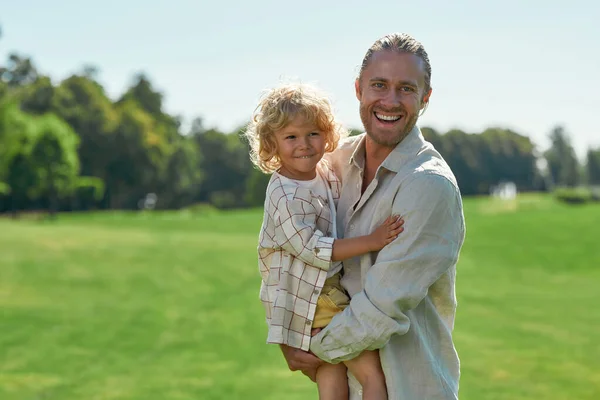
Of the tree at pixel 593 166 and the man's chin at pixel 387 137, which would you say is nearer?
the man's chin at pixel 387 137

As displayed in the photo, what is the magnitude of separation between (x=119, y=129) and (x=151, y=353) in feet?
148

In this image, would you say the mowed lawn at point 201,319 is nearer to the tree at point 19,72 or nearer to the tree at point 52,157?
the tree at point 52,157

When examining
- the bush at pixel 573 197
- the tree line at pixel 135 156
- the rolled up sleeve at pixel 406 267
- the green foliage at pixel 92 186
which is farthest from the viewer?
the green foliage at pixel 92 186

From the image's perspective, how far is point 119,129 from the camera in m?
56.0

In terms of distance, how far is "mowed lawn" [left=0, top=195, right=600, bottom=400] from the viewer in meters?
10.8

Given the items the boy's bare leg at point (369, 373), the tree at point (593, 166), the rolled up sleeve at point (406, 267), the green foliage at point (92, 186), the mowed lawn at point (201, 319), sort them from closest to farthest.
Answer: the rolled up sleeve at point (406, 267), the boy's bare leg at point (369, 373), the mowed lawn at point (201, 319), the green foliage at point (92, 186), the tree at point (593, 166)

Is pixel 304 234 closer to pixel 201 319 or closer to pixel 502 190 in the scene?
pixel 201 319

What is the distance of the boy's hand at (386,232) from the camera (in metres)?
2.82

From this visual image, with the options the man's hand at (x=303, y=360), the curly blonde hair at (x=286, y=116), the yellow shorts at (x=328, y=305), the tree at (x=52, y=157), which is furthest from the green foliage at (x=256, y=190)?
the yellow shorts at (x=328, y=305)

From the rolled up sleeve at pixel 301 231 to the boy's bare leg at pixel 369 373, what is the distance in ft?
1.14

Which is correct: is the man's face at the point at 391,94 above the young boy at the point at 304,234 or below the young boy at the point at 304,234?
above

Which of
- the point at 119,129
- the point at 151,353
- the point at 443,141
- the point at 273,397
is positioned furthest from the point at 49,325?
the point at 119,129

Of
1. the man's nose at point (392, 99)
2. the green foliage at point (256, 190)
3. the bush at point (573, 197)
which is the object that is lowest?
the green foliage at point (256, 190)

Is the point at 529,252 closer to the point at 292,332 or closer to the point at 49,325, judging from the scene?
the point at 49,325
